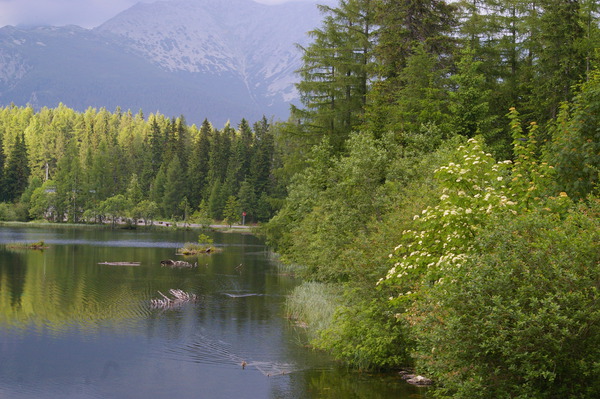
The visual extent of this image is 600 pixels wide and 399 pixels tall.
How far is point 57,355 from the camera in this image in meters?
22.1

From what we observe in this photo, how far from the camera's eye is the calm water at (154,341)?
18484 mm

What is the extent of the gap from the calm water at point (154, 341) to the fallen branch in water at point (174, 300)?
597 mm

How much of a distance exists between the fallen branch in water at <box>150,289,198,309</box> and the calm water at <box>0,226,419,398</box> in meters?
0.60

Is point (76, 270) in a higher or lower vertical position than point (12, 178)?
lower

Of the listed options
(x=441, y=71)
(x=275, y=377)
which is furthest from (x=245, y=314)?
(x=441, y=71)

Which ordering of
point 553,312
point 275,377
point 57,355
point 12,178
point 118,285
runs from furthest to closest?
1. point 12,178
2. point 118,285
3. point 57,355
4. point 275,377
5. point 553,312

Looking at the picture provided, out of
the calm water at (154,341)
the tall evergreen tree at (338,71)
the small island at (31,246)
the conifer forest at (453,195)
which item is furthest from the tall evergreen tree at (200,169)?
the calm water at (154,341)

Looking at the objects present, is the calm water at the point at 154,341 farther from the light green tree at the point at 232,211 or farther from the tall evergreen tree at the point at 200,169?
the tall evergreen tree at the point at 200,169

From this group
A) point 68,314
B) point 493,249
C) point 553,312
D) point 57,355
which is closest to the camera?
point 553,312

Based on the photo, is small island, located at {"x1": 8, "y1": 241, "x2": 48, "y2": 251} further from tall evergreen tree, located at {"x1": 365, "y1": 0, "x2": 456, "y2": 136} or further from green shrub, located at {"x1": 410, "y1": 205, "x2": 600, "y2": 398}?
green shrub, located at {"x1": 410, "y1": 205, "x2": 600, "y2": 398}

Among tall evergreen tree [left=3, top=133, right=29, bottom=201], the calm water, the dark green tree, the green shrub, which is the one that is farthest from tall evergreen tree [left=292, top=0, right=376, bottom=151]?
tall evergreen tree [left=3, top=133, right=29, bottom=201]

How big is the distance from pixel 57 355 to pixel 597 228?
19.0 m

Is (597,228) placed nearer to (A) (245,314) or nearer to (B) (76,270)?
(A) (245,314)

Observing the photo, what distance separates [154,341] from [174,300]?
8.54m
